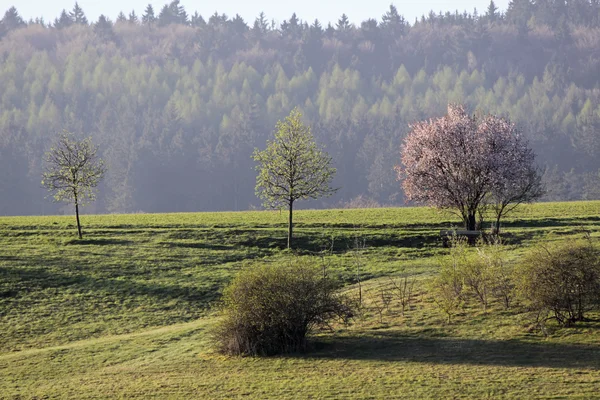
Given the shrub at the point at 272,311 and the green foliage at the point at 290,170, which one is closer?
the shrub at the point at 272,311

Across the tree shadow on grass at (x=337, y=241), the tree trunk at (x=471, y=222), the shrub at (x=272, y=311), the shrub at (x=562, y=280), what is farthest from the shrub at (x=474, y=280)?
the tree trunk at (x=471, y=222)

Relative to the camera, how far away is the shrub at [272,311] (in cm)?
3319

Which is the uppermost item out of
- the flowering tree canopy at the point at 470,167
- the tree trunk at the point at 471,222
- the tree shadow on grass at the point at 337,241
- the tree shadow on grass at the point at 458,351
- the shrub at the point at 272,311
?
the flowering tree canopy at the point at 470,167

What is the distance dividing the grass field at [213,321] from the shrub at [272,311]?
923mm

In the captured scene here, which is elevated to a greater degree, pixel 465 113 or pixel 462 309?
pixel 465 113

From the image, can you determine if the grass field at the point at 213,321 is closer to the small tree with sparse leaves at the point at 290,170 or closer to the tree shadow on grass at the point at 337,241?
the tree shadow on grass at the point at 337,241

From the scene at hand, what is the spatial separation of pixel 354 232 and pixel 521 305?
24606 millimetres

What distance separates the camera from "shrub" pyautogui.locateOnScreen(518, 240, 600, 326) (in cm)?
3275

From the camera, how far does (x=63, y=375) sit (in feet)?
107

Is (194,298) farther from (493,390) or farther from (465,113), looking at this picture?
(465,113)

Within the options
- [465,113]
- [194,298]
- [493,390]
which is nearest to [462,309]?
[493,390]

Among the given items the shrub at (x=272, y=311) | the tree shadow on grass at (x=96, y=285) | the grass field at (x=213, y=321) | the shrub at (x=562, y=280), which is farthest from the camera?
the tree shadow on grass at (x=96, y=285)

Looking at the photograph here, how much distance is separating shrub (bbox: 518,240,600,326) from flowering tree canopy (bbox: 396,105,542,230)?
2384 cm

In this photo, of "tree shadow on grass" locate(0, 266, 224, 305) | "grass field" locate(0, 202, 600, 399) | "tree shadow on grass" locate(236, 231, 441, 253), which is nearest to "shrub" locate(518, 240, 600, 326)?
"grass field" locate(0, 202, 600, 399)
